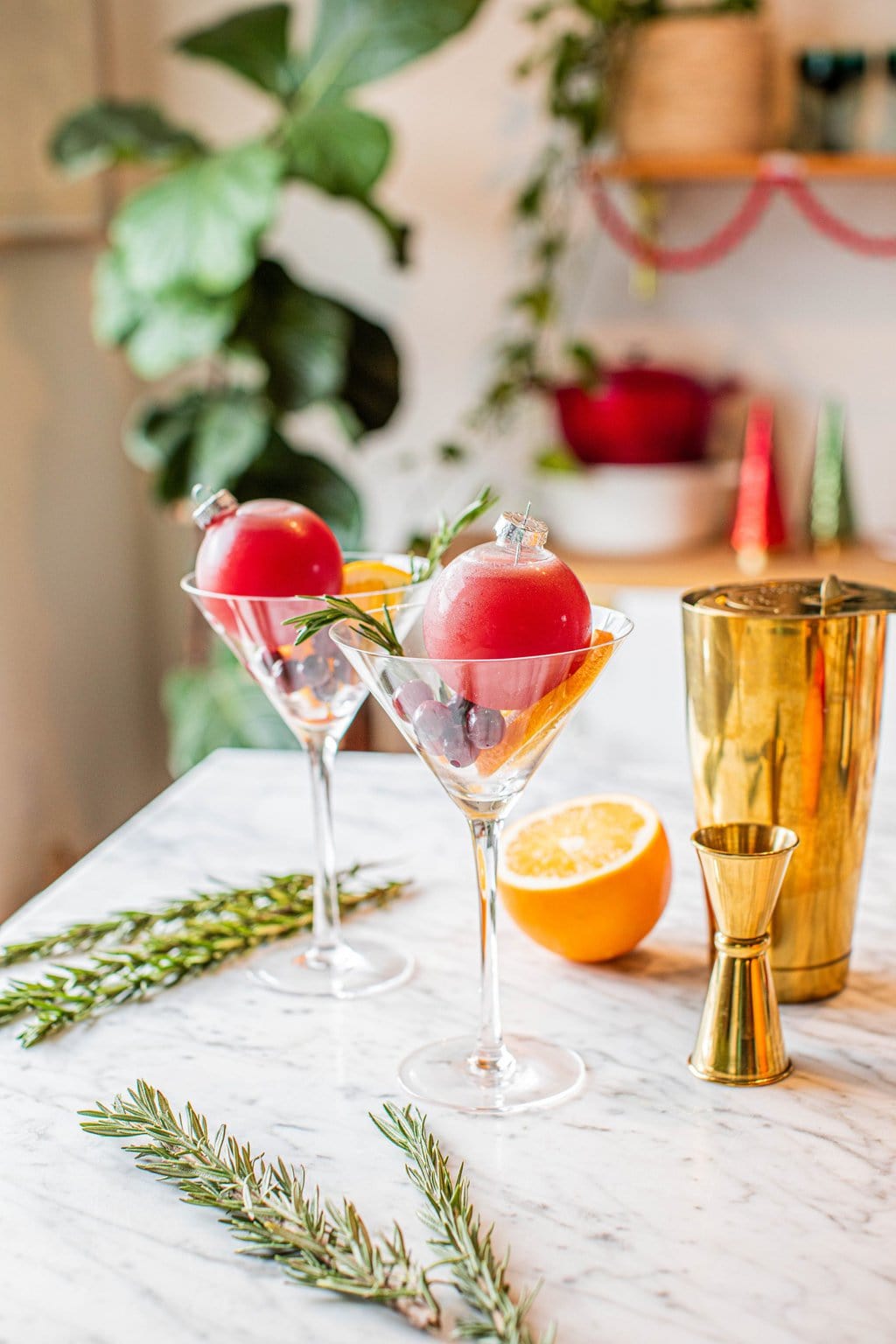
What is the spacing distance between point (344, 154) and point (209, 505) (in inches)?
52.4

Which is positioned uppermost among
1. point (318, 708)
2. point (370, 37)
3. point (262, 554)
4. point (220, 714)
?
point (370, 37)

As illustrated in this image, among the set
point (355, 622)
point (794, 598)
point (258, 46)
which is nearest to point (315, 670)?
point (355, 622)

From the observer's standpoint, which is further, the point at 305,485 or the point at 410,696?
the point at 305,485

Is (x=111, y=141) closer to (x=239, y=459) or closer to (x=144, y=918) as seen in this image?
(x=239, y=459)

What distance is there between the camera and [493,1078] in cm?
73

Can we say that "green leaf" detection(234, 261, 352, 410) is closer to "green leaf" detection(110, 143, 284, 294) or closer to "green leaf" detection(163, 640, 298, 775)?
"green leaf" detection(110, 143, 284, 294)

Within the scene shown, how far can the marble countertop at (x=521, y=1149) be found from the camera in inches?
21.7

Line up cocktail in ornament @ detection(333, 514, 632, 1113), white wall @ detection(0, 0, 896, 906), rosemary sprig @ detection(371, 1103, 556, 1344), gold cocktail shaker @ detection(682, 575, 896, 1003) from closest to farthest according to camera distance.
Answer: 1. rosemary sprig @ detection(371, 1103, 556, 1344)
2. cocktail in ornament @ detection(333, 514, 632, 1113)
3. gold cocktail shaker @ detection(682, 575, 896, 1003)
4. white wall @ detection(0, 0, 896, 906)

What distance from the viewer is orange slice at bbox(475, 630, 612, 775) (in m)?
0.65

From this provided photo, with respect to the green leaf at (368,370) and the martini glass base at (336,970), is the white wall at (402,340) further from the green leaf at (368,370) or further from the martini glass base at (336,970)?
the martini glass base at (336,970)

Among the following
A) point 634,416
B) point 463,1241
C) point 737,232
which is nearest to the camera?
point 463,1241

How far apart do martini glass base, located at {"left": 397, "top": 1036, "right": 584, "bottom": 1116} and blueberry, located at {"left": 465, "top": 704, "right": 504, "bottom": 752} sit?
19cm

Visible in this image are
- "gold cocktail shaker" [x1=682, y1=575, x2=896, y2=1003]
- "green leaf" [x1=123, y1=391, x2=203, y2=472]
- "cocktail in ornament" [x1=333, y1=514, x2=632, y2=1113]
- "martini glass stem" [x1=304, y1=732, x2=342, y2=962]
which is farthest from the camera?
"green leaf" [x1=123, y1=391, x2=203, y2=472]

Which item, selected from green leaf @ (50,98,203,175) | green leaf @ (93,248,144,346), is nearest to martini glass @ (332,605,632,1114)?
green leaf @ (93,248,144,346)
